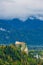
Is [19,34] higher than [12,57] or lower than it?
higher

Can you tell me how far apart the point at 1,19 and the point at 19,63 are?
488ft

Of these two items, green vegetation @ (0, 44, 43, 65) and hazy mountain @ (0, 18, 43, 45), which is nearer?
green vegetation @ (0, 44, 43, 65)

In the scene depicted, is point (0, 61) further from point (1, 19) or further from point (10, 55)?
point (1, 19)

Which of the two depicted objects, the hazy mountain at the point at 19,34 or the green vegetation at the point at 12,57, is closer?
the green vegetation at the point at 12,57

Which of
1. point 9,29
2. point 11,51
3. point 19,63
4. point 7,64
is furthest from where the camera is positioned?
point 9,29

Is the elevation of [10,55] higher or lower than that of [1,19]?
lower

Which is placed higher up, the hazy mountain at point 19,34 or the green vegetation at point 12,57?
the hazy mountain at point 19,34

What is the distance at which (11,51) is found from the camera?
2733 cm

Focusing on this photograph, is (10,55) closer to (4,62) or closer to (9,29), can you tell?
(4,62)

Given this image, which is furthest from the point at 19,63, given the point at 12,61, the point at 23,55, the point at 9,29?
the point at 9,29

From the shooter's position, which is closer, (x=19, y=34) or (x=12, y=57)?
(x=12, y=57)

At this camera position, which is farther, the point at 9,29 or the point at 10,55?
the point at 9,29

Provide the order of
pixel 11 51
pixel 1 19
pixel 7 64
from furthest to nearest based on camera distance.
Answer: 1. pixel 1 19
2. pixel 11 51
3. pixel 7 64

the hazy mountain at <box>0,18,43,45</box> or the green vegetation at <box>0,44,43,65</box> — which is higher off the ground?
the hazy mountain at <box>0,18,43,45</box>
